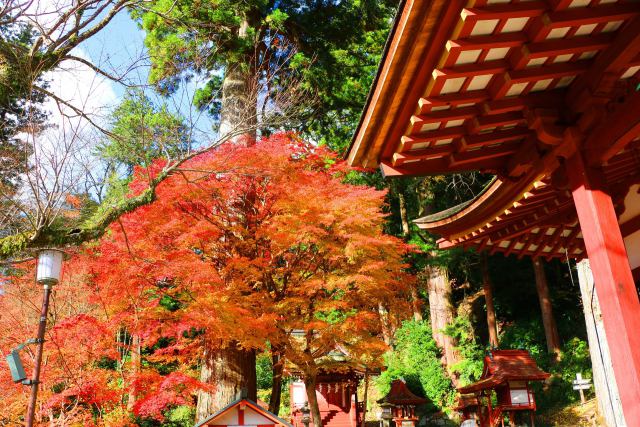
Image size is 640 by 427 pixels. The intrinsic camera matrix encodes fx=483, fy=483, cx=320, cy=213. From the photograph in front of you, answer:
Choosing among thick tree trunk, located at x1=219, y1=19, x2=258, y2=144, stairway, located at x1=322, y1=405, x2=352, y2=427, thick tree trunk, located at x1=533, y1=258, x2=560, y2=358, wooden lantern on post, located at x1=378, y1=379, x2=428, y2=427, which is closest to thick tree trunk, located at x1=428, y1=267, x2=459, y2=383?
→ thick tree trunk, located at x1=533, y1=258, x2=560, y2=358

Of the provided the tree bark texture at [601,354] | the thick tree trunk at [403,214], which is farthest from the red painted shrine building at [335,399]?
the tree bark texture at [601,354]

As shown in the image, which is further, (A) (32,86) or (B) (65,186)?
(B) (65,186)

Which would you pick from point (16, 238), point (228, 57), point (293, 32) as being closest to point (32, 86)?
point (16, 238)

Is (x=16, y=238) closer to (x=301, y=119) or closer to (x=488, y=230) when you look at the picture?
(x=488, y=230)

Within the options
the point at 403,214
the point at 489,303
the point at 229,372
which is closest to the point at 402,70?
the point at 229,372

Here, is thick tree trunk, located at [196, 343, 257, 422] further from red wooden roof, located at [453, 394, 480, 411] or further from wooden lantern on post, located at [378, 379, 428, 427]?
red wooden roof, located at [453, 394, 480, 411]

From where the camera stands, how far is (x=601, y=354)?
735 cm

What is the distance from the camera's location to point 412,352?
17.9 m

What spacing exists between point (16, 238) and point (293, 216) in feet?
15.5

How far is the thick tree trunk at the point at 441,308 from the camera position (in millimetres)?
17156

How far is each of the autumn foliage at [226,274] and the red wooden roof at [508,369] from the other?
9.98ft

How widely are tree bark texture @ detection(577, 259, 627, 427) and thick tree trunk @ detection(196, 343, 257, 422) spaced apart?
635cm

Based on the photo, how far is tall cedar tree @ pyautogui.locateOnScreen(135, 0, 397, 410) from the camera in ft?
34.3

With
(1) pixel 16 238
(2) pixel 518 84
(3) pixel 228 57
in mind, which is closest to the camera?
(2) pixel 518 84
